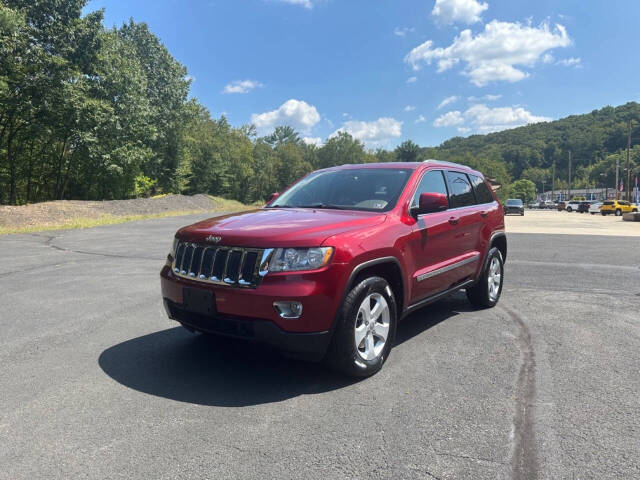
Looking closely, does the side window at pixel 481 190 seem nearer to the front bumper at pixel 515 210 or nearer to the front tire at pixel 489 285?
the front tire at pixel 489 285

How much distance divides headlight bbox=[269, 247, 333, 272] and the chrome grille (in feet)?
0.31

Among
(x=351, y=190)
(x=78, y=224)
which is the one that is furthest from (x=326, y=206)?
(x=78, y=224)

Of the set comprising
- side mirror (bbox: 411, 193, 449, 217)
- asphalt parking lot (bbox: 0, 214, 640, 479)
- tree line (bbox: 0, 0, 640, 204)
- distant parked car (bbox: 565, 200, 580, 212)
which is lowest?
distant parked car (bbox: 565, 200, 580, 212)

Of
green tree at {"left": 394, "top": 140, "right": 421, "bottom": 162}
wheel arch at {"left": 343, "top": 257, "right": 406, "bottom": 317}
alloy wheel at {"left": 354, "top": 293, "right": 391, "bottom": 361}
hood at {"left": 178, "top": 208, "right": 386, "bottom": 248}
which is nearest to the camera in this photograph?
hood at {"left": 178, "top": 208, "right": 386, "bottom": 248}

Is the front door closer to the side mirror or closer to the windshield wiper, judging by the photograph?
the side mirror

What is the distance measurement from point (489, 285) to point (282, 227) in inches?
139

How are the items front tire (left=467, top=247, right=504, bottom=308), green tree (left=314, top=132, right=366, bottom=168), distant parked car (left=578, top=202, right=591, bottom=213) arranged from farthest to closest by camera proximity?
green tree (left=314, top=132, right=366, bottom=168), distant parked car (left=578, top=202, right=591, bottom=213), front tire (left=467, top=247, right=504, bottom=308)

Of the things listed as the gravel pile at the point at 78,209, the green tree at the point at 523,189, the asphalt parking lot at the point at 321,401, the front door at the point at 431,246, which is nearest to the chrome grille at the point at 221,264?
the asphalt parking lot at the point at 321,401

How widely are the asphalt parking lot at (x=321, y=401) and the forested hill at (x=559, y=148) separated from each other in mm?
114393

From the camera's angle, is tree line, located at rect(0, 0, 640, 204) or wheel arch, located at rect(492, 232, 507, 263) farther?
tree line, located at rect(0, 0, 640, 204)

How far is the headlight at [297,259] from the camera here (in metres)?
3.28

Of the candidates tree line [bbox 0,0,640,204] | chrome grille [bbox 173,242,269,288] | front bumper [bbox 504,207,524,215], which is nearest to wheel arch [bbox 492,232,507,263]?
chrome grille [bbox 173,242,269,288]

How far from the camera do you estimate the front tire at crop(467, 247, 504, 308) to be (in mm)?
5812

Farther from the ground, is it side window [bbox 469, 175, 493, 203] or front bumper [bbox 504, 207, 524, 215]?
side window [bbox 469, 175, 493, 203]
